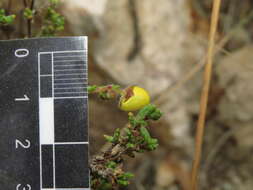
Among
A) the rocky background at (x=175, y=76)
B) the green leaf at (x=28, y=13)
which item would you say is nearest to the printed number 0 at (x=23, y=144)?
the green leaf at (x=28, y=13)

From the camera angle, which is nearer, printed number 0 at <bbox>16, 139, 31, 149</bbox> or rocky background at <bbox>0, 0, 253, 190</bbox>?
printed number 0 at <bbox>16, 139, 31, 149</bbox>

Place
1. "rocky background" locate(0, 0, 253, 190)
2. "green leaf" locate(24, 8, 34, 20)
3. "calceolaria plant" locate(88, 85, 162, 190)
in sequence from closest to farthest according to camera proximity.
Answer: "calceolaria plant" locate(88, 85, 162, 190)
"green leaf" locate(24, 8, 34, 20)
"rocky background" locate(0, 0, 253, 190)

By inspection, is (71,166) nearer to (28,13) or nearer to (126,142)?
(126,142)

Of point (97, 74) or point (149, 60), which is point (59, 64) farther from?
point (149, 60)

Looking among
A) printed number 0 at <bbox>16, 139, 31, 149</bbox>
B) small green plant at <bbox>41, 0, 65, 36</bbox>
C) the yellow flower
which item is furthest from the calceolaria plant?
small green plant at <bbox>41, 0, 65, 36</bbox>

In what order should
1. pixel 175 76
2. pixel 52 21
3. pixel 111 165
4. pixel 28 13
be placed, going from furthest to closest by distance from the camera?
pixel 175 76, pixel 52 21, pixel 28 13, pixel 111 165

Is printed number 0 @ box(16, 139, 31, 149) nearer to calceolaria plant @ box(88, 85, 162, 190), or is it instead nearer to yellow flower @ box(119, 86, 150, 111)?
calceolaria plant @ box(88, 85, 162, 190)

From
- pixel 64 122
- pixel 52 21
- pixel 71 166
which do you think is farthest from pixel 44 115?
pixel 52 21
